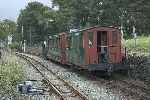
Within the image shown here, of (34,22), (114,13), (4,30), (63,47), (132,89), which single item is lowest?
(132,89)

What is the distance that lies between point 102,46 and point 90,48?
86cm

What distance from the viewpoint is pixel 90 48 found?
24109 mm

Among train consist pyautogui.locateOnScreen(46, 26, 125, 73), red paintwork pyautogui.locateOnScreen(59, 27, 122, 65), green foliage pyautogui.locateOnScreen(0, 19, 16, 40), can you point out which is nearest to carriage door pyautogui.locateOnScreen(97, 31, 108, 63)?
train consist pyautogui.locateOnScreen(46, 26, 125, 73)

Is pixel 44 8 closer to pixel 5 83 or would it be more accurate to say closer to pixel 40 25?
pixel 40 25

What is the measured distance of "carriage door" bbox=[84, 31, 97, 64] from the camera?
79.1 ft

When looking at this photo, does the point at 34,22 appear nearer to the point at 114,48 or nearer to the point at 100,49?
the point at 100,49

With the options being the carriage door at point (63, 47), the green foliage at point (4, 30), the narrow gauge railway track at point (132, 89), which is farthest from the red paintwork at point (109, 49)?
the green foliage at point (4, 30)

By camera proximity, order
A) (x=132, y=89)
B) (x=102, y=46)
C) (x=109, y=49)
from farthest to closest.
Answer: (x=102, y=46)
(x=109, y=49)
(x=132, y=89)

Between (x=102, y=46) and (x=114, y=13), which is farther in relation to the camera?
(x=114, y=13)

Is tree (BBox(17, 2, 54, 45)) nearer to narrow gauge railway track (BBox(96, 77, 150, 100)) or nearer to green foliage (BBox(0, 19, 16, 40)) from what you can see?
green foliage (BBox(0, 19, 16, 40))

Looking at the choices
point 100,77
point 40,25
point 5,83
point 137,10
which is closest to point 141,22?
point 137,10

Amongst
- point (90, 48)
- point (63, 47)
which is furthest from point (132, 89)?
point (63, 47)

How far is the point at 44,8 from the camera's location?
12169cm

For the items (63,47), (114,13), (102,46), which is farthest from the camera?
(114,13)
